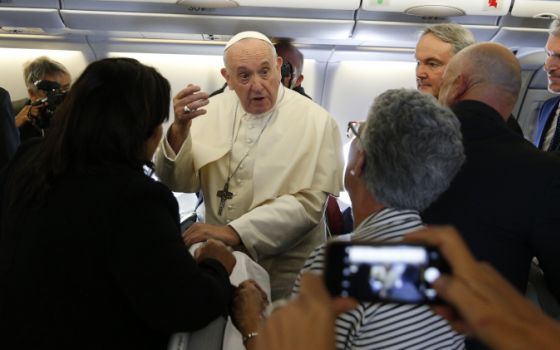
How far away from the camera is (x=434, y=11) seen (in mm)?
3676

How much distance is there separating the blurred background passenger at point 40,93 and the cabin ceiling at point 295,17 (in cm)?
36

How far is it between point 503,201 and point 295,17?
2589 millimetres

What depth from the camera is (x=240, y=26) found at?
3834 millimetres

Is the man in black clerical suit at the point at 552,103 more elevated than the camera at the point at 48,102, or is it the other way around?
the man in black clerical suit at the point at 552,103

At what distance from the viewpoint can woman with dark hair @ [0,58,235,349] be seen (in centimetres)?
145

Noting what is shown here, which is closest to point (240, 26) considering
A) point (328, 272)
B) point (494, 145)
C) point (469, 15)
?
point (469, 15)

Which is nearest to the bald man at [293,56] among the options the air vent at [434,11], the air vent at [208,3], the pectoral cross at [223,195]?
the air vent at [208,3]

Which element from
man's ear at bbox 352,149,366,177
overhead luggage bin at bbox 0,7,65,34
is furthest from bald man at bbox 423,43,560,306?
overhead luggage bin at bbox 0,7,65,34

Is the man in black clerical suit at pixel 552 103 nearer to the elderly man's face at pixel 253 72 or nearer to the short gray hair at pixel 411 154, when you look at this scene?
the elderly man's face at pixel 253 72

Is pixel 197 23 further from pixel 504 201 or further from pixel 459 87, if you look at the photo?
pixel 504 201

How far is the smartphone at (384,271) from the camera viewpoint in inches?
33.7

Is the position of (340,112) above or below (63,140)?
below

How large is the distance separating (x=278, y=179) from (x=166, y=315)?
3.68 feet

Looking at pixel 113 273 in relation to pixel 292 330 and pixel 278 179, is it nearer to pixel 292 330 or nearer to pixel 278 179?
pixel 292 330
